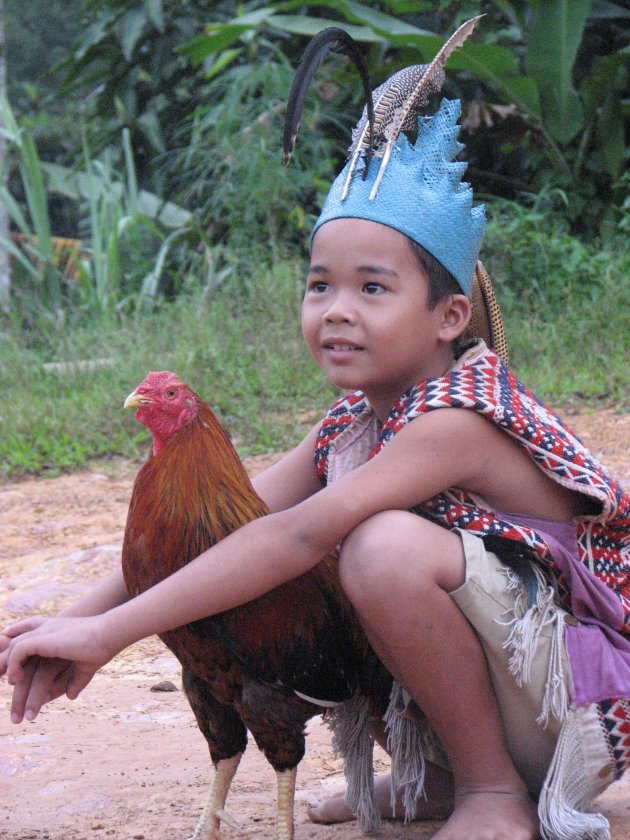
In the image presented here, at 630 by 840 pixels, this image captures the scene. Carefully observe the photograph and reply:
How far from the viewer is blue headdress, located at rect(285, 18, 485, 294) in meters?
2.04

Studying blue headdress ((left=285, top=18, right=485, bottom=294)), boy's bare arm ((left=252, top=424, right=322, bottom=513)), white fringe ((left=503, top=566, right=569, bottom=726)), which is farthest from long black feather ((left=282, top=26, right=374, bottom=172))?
white fringe ((left=503, top=566, right=569, bottom=726))

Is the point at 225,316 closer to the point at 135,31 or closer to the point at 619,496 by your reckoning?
the point at 135,31

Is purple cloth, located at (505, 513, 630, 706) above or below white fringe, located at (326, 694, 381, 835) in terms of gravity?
above

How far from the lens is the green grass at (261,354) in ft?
17.8

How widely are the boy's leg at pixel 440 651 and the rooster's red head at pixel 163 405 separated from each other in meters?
0.41

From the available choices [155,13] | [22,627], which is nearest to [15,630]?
[22,627]

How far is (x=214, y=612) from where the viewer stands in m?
1.87

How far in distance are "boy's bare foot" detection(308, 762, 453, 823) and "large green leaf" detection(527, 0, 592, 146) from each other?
574 centimetres

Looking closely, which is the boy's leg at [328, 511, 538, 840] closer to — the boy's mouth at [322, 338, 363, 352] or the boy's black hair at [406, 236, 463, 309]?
the boy's mouth at [322, 338, 363, 352]

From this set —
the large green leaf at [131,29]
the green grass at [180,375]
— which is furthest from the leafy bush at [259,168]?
the large green leaf at [131,29]

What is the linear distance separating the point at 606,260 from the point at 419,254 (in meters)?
4.66

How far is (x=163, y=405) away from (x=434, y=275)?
1.94ft

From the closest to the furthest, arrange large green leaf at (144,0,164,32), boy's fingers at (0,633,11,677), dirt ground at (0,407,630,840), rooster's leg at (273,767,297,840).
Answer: boy's fingers at (0,633,11,677), rooster's leg at (273,767,297,840), dirt ground at (0,407,630,840), large green leaf at (144,0,164,32)

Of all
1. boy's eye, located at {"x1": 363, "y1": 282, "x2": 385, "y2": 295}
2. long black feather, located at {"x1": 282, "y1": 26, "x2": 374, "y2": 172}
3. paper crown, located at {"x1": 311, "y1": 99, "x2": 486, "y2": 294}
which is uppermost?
long black feather, located at {"x1": 282, "y1": 26, "x2": 374, "y2": 172}
